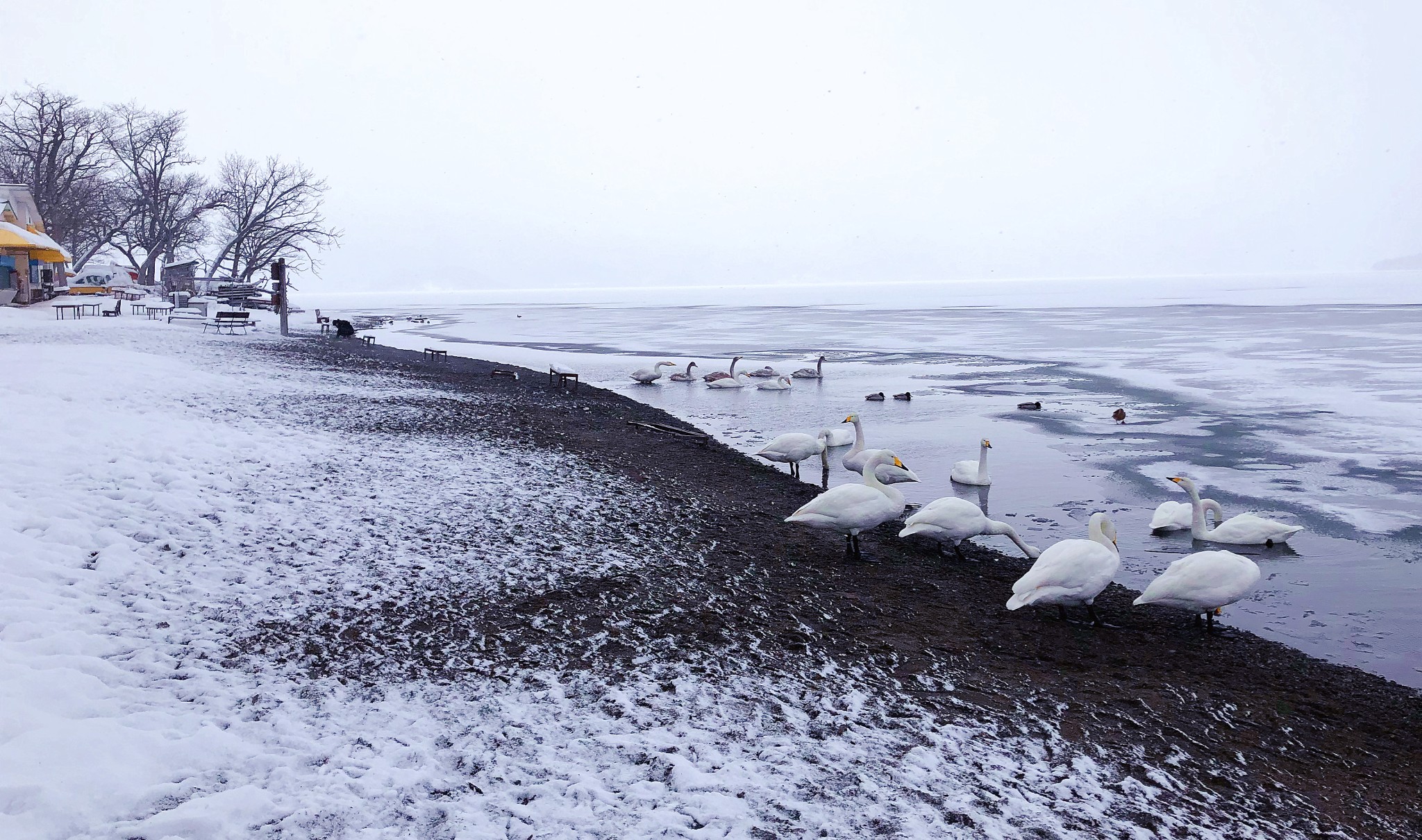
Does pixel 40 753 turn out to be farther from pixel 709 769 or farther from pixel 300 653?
pixel 709 769

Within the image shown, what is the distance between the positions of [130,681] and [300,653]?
40.5 inches

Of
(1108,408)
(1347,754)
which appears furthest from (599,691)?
(1108,408)

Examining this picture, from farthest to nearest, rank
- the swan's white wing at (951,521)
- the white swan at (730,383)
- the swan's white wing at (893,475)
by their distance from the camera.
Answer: the white swan at (730,383) → the swan's white wing at (893,475) → the swan's white wing at (951,521)

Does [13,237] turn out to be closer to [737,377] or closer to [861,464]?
[737,377]

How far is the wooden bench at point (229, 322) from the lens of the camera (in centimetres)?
3253

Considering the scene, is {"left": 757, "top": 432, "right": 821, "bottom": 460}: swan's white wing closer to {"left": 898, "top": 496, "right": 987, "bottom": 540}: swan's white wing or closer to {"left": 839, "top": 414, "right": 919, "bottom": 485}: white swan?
{"left": 839, "top": 414, "right": 919, "bottom": 485}: white swan

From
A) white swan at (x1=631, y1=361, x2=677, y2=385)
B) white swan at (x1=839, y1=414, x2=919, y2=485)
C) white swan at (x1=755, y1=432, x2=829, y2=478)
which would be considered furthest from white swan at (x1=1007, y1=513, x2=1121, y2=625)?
white swan at (x1=631, y1=361, x2=677, y2=385)

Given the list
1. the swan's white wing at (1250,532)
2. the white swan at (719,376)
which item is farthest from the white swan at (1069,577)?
the white swan at (719,376)

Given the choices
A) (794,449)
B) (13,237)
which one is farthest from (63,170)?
(794,449)

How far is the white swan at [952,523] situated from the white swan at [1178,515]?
227 cm

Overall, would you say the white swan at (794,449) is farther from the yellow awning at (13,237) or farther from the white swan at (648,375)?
the yellow awning at (13,237)

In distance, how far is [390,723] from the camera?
5398 millimetres

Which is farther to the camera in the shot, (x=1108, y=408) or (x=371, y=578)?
(x=1108, y=408)

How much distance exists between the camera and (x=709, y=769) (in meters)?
5.05
